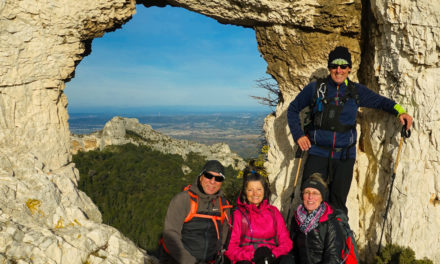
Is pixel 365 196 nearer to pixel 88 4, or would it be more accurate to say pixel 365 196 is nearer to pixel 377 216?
pixel 377 216

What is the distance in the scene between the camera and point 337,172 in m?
5.00

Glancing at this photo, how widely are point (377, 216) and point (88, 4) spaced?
25.6 ft

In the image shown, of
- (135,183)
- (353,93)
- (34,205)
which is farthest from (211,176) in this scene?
(135,183)

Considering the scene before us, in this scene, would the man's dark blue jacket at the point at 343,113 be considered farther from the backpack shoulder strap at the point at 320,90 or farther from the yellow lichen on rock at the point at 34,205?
the yellow lichen on rock at the point at 34,205

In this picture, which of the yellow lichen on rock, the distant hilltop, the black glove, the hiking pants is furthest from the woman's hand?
the distant hilltop

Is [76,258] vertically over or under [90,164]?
over

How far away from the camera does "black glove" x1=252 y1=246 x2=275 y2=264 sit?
391cm

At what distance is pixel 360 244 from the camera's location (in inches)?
227

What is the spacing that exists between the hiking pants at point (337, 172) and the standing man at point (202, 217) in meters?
1.88

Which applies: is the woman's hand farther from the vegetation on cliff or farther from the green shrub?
the vegetation on cliff

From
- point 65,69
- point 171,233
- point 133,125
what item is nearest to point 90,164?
point 133,125

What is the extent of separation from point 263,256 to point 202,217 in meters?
1.05

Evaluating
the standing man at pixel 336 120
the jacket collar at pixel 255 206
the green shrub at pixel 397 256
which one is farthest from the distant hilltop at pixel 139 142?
the jacket collar at pixel 255 206

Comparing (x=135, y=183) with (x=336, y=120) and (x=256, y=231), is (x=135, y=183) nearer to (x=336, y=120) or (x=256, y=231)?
(x=256, y=231)
